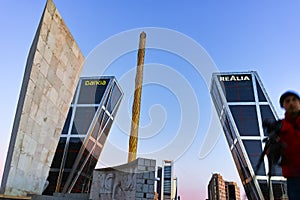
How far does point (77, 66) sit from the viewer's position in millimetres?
6996

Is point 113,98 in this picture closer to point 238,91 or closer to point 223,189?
point 238,91

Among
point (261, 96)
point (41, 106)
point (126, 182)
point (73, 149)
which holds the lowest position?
point (126, 182)

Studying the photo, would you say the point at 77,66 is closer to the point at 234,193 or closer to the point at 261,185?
the point at 261,185

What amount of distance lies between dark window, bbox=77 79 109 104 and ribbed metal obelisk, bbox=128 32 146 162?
359 cm

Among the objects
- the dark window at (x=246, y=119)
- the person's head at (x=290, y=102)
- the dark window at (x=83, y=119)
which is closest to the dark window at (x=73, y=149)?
the dark window at (x=83, y=119)

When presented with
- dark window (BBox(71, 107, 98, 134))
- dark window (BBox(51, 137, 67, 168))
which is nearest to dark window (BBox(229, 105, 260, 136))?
dark window (BBox(71, 107, 98, 134))

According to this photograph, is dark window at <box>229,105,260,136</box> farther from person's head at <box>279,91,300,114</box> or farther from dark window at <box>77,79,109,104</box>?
person's head at <box>279,91,300,114</box>

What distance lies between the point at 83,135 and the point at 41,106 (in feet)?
56.2

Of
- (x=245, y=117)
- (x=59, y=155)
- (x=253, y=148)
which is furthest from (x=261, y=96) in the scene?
(x=59, y=155)

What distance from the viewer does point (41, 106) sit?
530 centimetres

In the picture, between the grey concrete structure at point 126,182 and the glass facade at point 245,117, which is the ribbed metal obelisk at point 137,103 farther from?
the grey concrete structure at point 126,182

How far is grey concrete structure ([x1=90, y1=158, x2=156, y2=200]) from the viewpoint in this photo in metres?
5.78

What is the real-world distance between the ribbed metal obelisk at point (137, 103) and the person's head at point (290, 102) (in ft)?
61.1

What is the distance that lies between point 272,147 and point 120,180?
17.8 feet
